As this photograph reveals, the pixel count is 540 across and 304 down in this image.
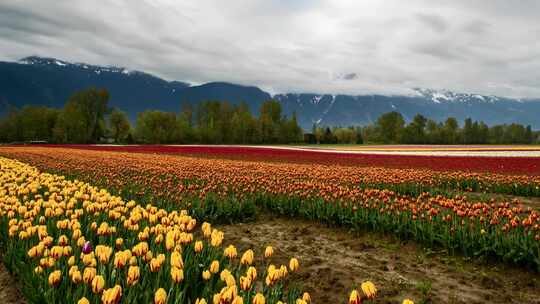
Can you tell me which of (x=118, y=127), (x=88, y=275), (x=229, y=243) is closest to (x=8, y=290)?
(x=88, y=275)

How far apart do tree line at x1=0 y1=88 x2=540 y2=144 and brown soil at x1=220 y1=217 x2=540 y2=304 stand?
84598 mm

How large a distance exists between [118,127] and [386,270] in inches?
3947

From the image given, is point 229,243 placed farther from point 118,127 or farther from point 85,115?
point 118,127

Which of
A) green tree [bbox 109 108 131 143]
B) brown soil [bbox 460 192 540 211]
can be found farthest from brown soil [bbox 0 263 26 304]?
green tree [bbox 109 108 131 143]

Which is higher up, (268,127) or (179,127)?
(268,127)

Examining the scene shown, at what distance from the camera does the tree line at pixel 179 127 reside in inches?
3516

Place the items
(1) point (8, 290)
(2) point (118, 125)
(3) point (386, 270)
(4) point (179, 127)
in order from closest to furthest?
(1) point (8, 290) < (3) point (386, 270) < (4) point (179, 127) < (2) point (118, 125)

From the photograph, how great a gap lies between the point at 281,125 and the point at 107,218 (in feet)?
333

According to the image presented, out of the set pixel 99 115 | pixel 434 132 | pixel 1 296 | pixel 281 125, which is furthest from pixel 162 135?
pixel 1 296

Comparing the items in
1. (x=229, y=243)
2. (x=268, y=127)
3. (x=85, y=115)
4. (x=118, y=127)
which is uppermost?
(x=85, y=115)

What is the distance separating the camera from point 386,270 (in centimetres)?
625

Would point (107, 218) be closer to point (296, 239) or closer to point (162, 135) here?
point (296, 239)

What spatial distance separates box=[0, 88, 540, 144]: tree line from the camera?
8931 centimetres

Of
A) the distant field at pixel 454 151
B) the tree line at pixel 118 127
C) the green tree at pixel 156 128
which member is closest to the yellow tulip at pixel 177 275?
the distant field at pixel 454 151
